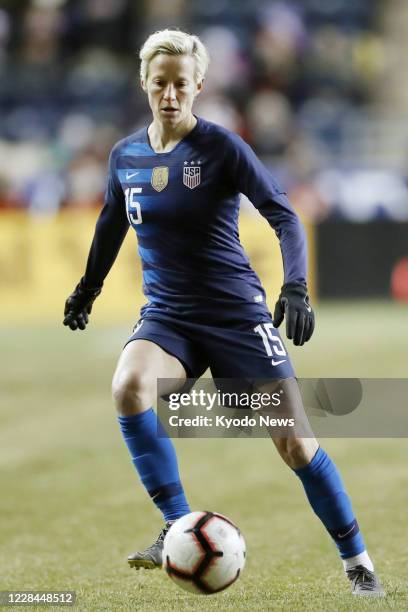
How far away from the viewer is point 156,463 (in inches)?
179

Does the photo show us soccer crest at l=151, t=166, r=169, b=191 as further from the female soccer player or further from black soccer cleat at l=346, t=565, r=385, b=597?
black soccer cleat at l=346, t=565, r=385, b=597

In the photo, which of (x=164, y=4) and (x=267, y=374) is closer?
(x=267, y=374)

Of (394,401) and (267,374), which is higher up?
(267,374)

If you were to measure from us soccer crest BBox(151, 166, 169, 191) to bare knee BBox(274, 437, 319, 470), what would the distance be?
3.38ft

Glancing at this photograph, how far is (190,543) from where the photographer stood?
4137 mm

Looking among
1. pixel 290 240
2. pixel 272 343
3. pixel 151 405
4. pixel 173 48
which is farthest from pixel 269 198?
pixel 151 405

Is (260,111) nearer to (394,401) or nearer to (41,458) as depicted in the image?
(394,401)

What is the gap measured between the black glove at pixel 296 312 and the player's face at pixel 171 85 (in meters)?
0.76

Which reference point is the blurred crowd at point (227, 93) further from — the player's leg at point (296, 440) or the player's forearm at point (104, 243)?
the player's leg at point (296, 440)

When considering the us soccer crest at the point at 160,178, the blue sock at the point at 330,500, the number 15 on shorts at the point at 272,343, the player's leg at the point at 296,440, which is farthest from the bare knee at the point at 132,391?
the us soccer crest at the point at 160,178

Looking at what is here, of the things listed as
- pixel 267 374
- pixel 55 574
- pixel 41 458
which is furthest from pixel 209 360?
pixel 41 458

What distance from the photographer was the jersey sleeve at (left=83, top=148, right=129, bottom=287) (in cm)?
478

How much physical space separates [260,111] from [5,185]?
3464 mm

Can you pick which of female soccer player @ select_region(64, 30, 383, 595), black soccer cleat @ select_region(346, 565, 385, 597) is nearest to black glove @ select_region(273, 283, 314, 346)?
female soccer player @ select_region(64, 30, 383, 595)
